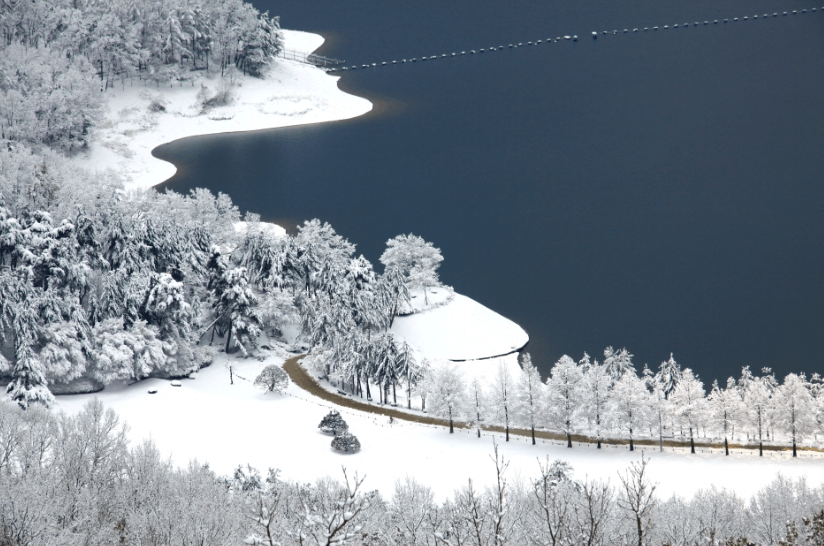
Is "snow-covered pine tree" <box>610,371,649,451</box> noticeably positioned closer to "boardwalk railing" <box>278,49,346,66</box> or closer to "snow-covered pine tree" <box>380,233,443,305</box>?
"snow-covered pine tree" <box>380,233,443,305</box>

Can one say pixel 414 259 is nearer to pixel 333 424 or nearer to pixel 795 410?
pixel 333 424

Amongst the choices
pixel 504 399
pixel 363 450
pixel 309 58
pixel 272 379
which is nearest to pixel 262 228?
pixel 272 379

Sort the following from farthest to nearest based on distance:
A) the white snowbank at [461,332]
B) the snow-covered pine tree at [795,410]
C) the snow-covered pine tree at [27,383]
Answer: the white snowbank at [461,332]
the snow-covered pine tree at [27,383]
the snow-covered pine tree at [795,410]

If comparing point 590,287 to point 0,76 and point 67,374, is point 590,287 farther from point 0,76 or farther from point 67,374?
point 0,76

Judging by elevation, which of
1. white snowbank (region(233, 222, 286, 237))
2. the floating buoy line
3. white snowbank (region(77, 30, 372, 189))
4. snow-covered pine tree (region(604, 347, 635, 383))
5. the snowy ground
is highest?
the floating buoy line

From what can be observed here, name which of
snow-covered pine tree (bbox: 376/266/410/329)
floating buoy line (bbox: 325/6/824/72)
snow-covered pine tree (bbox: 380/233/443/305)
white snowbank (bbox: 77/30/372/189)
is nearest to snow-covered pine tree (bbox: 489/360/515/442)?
snow-covered pine tree (bbox: 376/266/410/329)

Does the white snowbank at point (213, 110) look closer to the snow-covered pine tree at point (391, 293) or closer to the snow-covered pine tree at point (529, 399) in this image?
the snow-covered pine tree at point (391, 293)

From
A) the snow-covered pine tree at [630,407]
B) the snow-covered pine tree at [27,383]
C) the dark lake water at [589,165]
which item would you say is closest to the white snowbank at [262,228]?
the dark lake water at [589,165]
